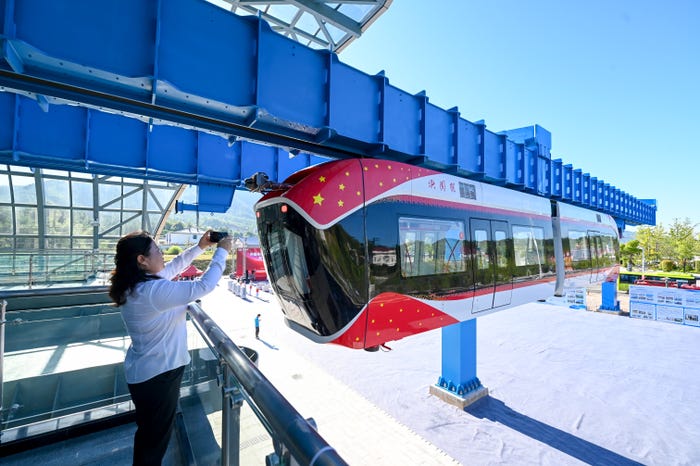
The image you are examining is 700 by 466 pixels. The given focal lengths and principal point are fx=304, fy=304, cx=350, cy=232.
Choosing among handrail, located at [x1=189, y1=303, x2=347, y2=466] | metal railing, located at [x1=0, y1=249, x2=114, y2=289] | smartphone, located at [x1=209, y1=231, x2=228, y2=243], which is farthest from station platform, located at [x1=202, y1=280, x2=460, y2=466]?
metal railing, located at [x1=0, y1=249, x2=114, y2=289]

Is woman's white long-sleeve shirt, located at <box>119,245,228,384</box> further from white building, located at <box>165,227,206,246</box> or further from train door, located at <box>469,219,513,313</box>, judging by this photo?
white building, located at <box>165,227,206,246</box>

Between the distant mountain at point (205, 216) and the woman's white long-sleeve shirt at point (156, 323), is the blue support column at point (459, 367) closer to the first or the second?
the distant mountain at point (205, 216)

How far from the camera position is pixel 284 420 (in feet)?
3.69

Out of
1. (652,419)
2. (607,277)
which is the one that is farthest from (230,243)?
(607,277)

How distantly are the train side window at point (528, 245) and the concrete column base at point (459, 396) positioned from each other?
519cm

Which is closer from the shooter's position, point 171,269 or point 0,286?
point 171,269

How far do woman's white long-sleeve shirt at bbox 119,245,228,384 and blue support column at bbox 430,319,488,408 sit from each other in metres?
8.92

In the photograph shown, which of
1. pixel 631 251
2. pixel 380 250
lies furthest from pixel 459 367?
pixel 631 251

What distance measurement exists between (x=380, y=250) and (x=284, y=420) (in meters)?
3.06

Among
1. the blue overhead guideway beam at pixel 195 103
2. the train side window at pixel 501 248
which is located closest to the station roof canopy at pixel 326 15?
the blue overhead guideway beam at pixel 195 103

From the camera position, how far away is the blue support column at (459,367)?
974 centimetres

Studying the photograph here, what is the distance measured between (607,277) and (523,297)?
8.16 m

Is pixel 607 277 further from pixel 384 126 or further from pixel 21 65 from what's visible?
pixel 21 65

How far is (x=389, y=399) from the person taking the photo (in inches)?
394
